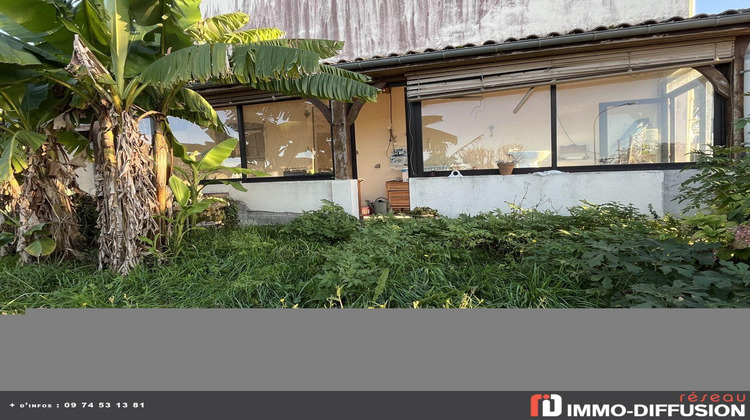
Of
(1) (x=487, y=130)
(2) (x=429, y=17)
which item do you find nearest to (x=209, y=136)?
(2) (x=429, y=17)

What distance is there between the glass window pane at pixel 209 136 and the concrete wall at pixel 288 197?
0.63 meters

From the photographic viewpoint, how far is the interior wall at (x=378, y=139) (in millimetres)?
9664

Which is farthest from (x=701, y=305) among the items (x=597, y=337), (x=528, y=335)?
(x=528, y=335)

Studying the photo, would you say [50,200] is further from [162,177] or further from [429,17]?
[429,17]

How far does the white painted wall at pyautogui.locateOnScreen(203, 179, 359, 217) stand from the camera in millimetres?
7086

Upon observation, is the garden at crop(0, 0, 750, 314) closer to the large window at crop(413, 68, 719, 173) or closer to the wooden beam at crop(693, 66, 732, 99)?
the wooden beam at crop(693, 66, 732, 99)

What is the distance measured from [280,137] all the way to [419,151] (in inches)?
133

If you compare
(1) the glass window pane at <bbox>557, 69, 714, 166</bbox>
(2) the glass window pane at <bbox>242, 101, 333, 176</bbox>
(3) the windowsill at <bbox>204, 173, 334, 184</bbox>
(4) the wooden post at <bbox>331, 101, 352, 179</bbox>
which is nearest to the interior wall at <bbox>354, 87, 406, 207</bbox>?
(2) the glass window pane at <bbox>242, 101, 333, 176</bbox>

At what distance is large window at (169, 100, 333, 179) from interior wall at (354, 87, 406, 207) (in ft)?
6.25

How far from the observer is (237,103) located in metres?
7.76

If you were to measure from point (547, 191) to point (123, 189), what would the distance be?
631 centimetres

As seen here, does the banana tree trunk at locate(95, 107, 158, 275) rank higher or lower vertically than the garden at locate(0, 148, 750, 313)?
higher

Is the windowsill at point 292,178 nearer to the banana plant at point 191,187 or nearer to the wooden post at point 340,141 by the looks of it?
the wooden post at point 340,141

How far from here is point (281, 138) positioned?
8.09m
